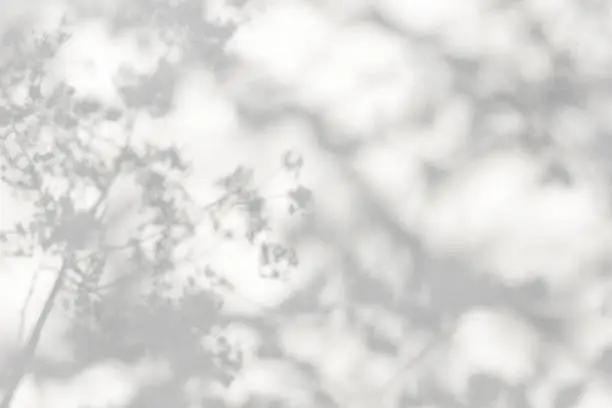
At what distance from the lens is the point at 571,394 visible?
57 cm

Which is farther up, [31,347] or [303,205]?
[303,205]

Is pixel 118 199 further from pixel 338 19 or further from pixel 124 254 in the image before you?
pixel 338 19

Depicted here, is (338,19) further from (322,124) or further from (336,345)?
(336,345)

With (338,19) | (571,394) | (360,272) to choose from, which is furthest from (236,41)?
(571,394)

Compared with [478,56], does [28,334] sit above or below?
below

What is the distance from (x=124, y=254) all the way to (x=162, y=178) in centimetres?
6

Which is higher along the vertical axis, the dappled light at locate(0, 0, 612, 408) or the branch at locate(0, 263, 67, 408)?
the dappled light at locate(0, 0, 612, 408)

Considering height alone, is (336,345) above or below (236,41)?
below

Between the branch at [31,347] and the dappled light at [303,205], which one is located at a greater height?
the dappled light at [303,205]

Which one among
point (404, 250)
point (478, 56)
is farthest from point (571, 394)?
point (478, 56)

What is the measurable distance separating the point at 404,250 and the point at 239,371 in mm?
132

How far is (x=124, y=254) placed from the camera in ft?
1.89

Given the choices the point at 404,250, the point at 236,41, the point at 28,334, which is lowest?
the point at 28,334

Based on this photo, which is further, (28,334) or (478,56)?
(478,56)
